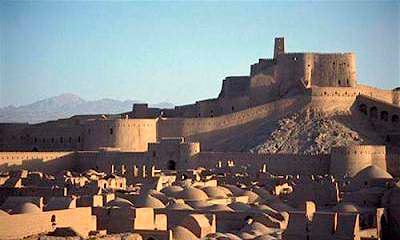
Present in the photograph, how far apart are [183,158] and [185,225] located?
14064 mm

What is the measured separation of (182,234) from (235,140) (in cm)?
1774

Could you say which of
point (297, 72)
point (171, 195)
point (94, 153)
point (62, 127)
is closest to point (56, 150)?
point (62, 127)

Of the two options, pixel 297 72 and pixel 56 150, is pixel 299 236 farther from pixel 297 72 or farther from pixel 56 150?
pixel 56 150

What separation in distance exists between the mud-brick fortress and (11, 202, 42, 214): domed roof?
41.0 feet

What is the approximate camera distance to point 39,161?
39625 mm

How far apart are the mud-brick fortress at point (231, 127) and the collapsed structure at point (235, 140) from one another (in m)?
0.04

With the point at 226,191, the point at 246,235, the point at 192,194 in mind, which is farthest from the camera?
the point at 226,191

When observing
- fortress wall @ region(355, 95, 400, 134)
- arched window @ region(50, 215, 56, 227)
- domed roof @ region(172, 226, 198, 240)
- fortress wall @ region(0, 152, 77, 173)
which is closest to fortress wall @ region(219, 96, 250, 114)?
fortress wall @ region(355, 95, 400, 134)

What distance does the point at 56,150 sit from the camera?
4412cm

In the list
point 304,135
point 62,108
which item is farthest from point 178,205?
point 62,108

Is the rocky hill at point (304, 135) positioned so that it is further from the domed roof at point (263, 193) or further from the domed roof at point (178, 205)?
the domed roof at point (178, 205)

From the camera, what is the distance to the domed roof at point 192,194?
97.7 ft

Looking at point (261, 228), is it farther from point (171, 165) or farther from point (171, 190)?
point (171, 165)

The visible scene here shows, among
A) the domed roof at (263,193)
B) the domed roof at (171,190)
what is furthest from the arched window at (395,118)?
the domed roof at (171,190)
